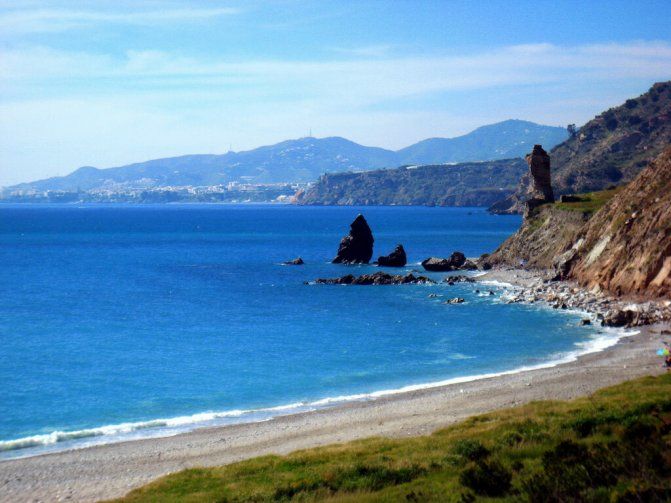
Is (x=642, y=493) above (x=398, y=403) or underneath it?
above

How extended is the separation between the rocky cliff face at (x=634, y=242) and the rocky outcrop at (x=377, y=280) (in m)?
18.6

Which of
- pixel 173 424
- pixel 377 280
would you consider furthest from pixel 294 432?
pixel 377 280

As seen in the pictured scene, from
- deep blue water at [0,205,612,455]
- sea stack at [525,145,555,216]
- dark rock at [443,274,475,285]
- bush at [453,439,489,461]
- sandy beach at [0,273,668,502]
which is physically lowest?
dark rock at [443,274,475,285]

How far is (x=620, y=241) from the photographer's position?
61812 mm

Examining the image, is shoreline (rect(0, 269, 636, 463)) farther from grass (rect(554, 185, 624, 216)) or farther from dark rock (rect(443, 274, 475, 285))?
grass (rect(554, 185, 624, 216))

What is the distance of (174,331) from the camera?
183 feet

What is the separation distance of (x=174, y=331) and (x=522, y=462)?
42.1m

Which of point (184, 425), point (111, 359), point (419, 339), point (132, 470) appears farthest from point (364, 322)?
point (132, 470)

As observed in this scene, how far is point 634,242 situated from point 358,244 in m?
49.7

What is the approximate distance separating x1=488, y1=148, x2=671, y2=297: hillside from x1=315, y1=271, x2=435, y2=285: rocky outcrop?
14104 millimetres

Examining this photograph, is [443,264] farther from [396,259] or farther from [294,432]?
[294,432]

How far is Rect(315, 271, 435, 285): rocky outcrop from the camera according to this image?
83213 millimetres

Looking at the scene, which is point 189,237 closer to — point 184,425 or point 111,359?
point 111,359

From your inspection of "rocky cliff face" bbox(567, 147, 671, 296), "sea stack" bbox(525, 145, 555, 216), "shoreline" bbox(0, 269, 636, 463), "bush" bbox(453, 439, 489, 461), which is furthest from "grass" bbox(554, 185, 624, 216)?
"bush" bbox(453, 439, 489, 461)
